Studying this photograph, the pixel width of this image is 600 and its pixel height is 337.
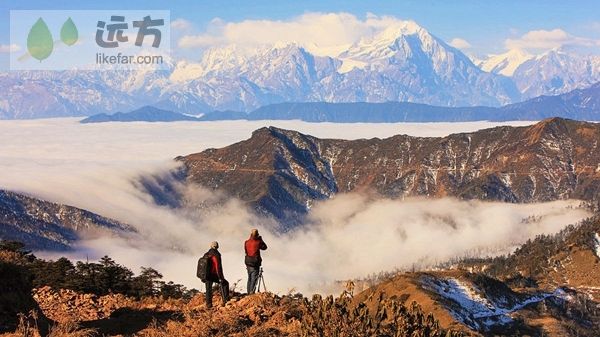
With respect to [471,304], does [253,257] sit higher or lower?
higher

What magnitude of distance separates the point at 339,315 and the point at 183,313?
1059 cm

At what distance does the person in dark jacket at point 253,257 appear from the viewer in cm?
3281

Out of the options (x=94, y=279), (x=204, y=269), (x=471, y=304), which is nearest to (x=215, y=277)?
(x=204, y=269)

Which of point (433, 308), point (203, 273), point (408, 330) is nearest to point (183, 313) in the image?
point (203, 273)

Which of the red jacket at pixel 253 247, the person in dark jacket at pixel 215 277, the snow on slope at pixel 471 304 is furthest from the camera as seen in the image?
the snow on slope at pixel 471 304

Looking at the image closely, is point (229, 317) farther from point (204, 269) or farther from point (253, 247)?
point (253, 247)

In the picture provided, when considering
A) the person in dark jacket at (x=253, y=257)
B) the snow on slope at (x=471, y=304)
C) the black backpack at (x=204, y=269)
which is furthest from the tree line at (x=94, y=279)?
the snow on slope at (x=471, y=304)

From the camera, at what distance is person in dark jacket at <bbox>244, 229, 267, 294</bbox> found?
1292 inches

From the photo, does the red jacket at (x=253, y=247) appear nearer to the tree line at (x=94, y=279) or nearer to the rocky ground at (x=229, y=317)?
the rocky ground at (x=229, y=317)

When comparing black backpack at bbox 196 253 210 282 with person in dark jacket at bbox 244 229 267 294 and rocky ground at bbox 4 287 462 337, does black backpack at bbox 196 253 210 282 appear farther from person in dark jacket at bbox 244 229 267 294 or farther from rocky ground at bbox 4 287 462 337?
person in dark jacket at bbox 244 229 267 294

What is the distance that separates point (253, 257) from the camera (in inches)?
1291

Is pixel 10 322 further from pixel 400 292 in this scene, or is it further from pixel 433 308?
pixel 400 292

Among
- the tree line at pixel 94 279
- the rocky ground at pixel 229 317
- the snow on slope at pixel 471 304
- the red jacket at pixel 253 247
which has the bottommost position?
the snow on slope at pixel 471 304

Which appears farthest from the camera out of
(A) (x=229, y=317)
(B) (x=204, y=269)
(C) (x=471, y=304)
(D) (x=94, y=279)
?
(C) (x=471, y=304)
